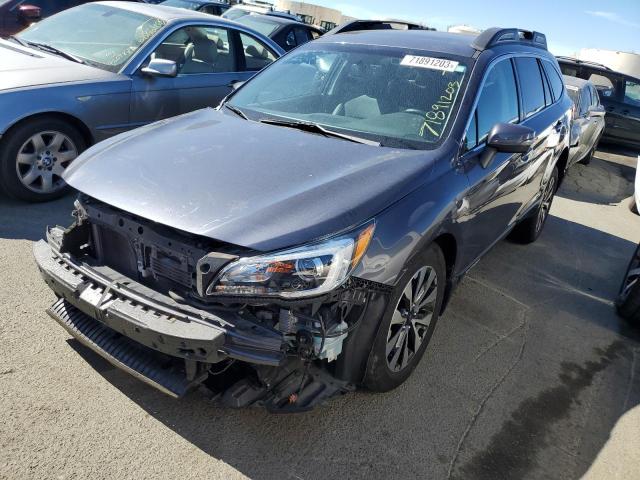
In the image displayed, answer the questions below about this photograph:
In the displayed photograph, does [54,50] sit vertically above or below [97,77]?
above

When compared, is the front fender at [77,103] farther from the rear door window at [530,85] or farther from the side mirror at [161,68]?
the rear door window at [530,85]

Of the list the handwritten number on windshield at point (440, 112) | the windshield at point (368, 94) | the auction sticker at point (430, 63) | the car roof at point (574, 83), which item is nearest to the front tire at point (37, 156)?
the windshield at point (368, 94)

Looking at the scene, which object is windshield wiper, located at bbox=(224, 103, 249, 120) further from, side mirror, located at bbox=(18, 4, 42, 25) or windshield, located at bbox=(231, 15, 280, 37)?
windshield, located at bbox=(231, 15, 280, 37)

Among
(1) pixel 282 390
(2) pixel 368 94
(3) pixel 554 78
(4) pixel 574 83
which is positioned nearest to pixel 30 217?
(2) pixel 368 94

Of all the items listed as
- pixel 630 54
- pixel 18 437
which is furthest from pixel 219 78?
pixel 630 54

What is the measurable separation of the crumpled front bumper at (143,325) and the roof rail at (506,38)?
256 cm

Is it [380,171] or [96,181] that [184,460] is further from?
[380,171]

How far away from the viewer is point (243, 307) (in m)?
2.24

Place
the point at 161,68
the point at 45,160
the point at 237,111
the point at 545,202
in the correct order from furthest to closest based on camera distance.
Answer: the point at 545,202 < the point at 161,68 < the point at 45,160 < the point at 237,111

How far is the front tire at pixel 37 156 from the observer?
14.5 ft

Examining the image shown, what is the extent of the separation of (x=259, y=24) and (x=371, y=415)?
923cm

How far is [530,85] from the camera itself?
4398 millimetres

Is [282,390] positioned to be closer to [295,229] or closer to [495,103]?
[295,229]

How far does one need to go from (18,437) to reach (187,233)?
1154 mm
